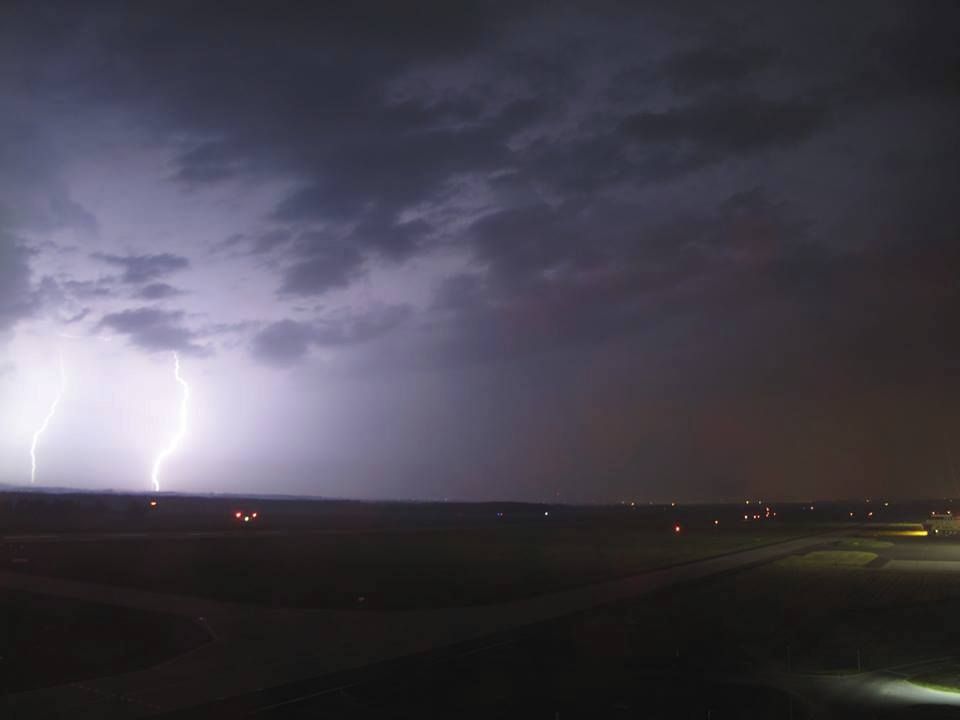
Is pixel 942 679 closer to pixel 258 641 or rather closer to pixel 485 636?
pixel 485 636

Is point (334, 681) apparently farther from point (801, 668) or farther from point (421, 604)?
point (421, 604)

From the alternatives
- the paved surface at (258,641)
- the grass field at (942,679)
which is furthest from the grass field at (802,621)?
the paved surface at (258,641)

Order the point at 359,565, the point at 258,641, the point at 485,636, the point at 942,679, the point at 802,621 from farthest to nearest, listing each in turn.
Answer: the point at 359,565 < the point at 802,621 < the point at 485,636 < the point at 258,641 < the point at 942,679

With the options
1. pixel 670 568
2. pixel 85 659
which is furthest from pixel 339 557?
pixel 85 659

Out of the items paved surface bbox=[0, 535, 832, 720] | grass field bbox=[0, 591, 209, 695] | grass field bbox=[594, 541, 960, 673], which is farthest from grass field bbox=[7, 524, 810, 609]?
grass field bbox=[594, 541, 960, 673]

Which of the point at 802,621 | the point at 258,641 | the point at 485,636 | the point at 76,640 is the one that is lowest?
Result: the point at 802,621

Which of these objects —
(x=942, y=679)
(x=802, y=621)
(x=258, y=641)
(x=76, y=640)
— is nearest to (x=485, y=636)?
(x=258, y=641)

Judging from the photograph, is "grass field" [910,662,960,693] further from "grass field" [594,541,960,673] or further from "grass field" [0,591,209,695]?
"grass field" [0,591,209,695]
